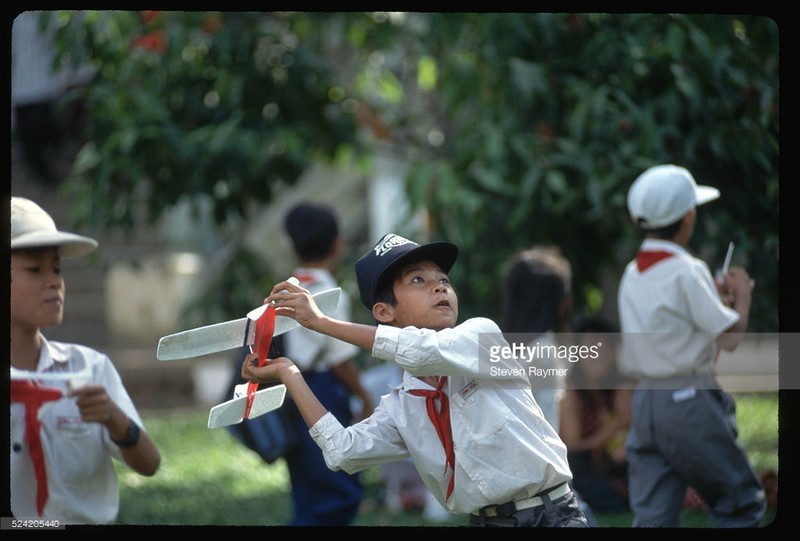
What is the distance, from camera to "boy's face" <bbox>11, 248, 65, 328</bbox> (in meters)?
3.14

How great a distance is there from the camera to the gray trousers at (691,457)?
3715 millimetres

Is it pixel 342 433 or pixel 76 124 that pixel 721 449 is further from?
pixel 76 124

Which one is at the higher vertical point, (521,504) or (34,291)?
(34,291)

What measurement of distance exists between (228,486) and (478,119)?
2.32 m

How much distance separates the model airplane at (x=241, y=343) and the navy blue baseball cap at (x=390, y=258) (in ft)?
0.27

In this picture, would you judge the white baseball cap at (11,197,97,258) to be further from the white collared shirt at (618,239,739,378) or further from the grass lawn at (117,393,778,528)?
the grass lawn at (117,393,778,528)

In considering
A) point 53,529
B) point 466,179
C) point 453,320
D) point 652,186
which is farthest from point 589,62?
point 53,529

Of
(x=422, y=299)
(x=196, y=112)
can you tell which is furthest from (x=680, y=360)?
(x=196, y=112)

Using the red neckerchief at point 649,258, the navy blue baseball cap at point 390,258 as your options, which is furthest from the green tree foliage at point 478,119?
the navy blue baseball cap at point 390,258

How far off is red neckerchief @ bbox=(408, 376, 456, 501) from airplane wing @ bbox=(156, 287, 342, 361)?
1.02 ft

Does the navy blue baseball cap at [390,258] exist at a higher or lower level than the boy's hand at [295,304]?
higher

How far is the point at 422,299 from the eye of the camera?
2.84 meters

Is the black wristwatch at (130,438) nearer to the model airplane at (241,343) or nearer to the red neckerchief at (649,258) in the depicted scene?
the model airplane at (241,343)

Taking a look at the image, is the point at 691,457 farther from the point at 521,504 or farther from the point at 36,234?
the point at 36,234
